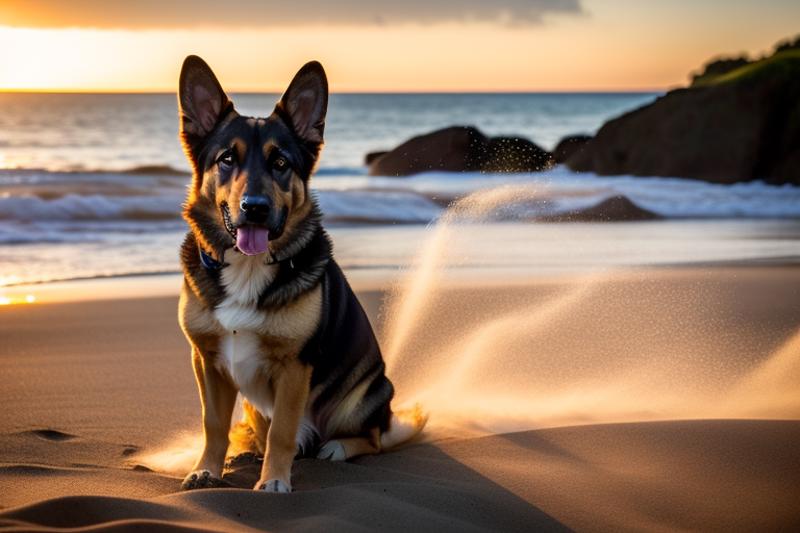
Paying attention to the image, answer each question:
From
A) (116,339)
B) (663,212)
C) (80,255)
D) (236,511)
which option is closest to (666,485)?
(236,511)

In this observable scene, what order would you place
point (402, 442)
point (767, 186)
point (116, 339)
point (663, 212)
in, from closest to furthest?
1. point (402, 442)
2. point (116, 339)
3. point (663, 212)
4. point (767, 186)

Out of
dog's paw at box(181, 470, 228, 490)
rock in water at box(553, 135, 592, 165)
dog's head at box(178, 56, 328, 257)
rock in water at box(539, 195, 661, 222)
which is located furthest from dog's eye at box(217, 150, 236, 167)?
rock in water at box(553, 135, 592, 165)

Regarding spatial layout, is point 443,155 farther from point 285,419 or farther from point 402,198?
point 285,419

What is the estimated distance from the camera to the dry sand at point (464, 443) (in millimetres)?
4059

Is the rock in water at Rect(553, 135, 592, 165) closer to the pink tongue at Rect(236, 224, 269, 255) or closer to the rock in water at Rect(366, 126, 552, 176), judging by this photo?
the rock in water at Rect(366, 126, 552, 176)

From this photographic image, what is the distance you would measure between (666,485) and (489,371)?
2.35 meters

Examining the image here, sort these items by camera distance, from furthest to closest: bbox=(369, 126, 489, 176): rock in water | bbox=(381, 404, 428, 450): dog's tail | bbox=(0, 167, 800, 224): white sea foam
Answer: bbox=(369, 126, 489, 176): rock in water, bbox=(0, 167, 800, 224): white sea foam, bbox=(381, 404, 428, 450): dog's tail

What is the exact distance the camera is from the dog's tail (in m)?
5.38

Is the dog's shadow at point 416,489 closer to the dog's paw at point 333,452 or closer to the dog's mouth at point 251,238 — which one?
the dog's paw at point 333,452

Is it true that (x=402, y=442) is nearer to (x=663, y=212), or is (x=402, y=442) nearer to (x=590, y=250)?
(x=590, y=250)

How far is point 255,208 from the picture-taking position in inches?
174

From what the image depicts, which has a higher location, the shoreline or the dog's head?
the dog's head

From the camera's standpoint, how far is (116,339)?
25.5 feet

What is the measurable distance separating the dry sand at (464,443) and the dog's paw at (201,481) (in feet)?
0.42
